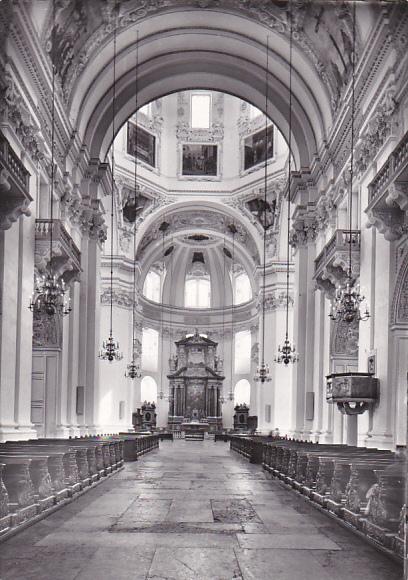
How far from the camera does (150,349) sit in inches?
1486

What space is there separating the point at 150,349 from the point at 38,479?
30.4 metres

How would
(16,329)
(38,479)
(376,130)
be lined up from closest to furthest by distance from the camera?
(38,479) → (16,329) → (376,130)

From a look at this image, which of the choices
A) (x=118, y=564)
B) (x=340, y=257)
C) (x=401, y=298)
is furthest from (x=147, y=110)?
(x=118, y=564)

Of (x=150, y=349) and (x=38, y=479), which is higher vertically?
(x=150, y=349)

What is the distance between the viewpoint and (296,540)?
587cm

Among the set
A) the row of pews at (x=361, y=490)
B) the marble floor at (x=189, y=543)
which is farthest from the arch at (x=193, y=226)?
the marble floor at (x=189, y=543)

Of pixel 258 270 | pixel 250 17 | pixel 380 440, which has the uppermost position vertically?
pixel 250 17

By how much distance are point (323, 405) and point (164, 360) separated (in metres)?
20.8

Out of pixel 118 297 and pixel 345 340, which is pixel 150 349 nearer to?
pixel 118 297

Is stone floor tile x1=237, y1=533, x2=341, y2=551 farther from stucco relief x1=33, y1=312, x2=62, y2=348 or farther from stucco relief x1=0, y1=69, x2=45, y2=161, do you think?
stucco relief x1=33, y1=312, x2=62, y2=348

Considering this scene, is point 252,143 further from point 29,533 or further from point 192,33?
point 29,533

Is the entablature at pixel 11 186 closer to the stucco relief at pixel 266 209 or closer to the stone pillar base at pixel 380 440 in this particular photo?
the stone pillar base at pixel 380 440

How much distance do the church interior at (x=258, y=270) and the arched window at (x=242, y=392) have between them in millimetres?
6997

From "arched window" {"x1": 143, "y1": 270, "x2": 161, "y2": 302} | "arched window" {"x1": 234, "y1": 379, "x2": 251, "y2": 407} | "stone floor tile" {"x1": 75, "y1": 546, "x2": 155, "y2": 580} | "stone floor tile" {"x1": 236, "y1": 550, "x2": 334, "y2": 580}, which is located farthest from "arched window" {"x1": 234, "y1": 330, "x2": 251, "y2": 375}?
"stone floor tile" {"x1": 75, "y1": 546, "x2": 155, "y2": 580}
